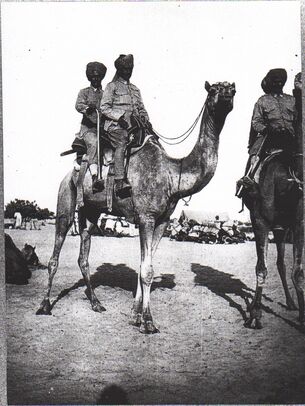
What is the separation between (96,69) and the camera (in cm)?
514

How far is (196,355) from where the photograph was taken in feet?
15.1

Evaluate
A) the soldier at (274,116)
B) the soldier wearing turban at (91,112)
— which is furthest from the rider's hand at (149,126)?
the soldier at (274,116)

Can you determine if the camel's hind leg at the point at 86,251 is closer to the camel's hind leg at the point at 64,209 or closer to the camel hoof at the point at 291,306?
the camel's hind leg at the point at 64,209

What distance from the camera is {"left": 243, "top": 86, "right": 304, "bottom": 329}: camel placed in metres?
4.79

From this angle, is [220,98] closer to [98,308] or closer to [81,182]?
[81,182]

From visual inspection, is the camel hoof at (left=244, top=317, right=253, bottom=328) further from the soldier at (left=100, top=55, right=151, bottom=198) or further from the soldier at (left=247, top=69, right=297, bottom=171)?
the soldier at (left=100, top=55, right=151, bottom=198)

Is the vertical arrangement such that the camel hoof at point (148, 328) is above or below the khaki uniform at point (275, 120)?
below

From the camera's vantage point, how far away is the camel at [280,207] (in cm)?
479

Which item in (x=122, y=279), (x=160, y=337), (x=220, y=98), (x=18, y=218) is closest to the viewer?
(x=220, y=98)

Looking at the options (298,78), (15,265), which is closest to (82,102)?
(15,265)

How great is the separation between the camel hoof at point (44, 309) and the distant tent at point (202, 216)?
160 cm

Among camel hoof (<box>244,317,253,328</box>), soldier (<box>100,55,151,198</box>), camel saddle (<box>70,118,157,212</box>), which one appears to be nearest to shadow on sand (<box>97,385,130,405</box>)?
camel hoof (<box>244,317,253,328</box>)

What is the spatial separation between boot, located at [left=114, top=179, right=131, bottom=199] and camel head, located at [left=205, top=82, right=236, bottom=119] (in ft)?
3.41

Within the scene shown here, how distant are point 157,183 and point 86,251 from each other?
1.14 m
